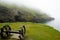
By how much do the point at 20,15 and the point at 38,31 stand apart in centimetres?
57

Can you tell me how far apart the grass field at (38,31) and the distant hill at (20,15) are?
110 mm

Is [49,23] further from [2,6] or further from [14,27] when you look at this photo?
[2,6]

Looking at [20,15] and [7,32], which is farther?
[20,15]

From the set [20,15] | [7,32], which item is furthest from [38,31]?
[7,32]

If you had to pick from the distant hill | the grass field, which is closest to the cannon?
the grass field

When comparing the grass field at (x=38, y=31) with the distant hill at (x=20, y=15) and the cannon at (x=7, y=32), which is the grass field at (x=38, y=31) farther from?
the cannon at (x=7, y=32)

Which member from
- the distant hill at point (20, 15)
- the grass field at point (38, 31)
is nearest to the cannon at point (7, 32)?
the grass field at point (38, 31)

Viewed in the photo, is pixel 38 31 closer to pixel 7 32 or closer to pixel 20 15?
pixel 20 15

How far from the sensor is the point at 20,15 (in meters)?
4.34

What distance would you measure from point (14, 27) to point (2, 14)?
0.45m

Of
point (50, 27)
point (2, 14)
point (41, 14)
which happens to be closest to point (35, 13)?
point (41, 14)

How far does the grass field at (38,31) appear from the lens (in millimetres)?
3979

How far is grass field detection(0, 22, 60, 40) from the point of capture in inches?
157

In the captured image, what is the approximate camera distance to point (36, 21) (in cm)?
438
